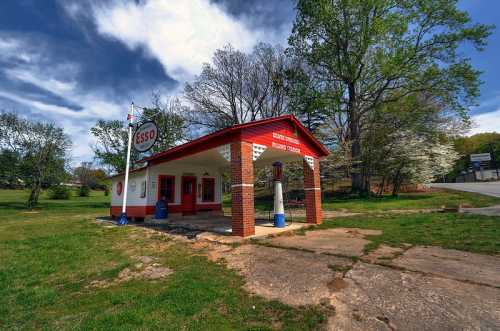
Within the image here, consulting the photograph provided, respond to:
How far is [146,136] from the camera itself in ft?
44.7

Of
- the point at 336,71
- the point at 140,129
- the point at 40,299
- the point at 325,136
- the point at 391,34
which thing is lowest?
the point at 40,299

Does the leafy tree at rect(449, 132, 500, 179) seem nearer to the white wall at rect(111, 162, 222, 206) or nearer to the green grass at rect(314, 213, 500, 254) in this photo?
the green grass at rect(314, 213, 500, 254)

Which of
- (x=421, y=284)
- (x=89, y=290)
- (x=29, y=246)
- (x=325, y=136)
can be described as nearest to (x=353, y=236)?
(x=421, y=284)

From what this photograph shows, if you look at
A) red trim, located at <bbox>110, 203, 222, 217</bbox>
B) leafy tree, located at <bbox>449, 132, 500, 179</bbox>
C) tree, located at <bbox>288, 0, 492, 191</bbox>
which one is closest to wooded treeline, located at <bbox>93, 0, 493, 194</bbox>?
tree, located at <bbox>288, 0, 492, 191</bbox>

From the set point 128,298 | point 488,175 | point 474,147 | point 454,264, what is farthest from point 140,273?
point 474,147

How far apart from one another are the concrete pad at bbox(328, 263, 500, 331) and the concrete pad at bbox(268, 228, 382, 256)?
5.80 feet

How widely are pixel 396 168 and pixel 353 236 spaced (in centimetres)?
1817

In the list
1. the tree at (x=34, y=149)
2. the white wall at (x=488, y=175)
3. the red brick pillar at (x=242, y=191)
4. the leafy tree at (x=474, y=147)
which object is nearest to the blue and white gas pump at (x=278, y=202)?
the red brick pillar at (x=242, y=191)

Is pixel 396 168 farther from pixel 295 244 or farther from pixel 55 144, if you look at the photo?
pixel 55 144

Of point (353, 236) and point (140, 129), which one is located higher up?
point (140, 129)

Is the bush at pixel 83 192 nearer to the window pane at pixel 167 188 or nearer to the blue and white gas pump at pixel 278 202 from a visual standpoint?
the window pane at pixel 167 188

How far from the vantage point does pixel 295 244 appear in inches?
282

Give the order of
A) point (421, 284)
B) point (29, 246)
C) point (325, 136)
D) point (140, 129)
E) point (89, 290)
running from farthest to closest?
point (325, 136), point (140, 129), point (29, 246), point (89, 290), point (421, 284)

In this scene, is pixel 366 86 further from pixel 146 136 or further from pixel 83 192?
pixel 83 192
